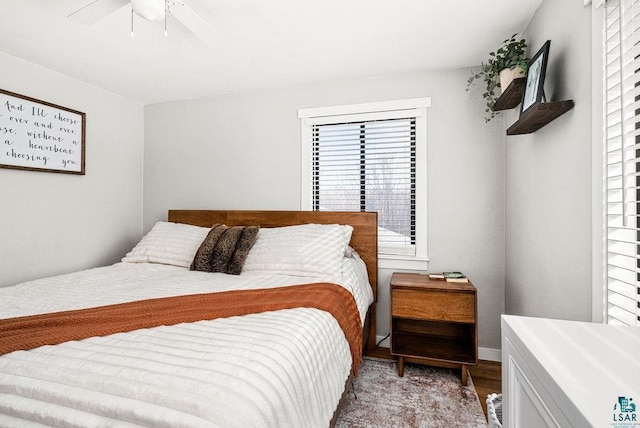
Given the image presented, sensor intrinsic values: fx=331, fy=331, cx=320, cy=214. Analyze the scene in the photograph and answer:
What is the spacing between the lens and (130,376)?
0.94m

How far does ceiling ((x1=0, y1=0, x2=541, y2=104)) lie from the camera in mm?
1894

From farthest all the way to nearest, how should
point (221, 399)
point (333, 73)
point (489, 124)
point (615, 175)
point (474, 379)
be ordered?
point (333, 73), point (489, 124), point (474, 379), point (615, 175), point (221, 399)

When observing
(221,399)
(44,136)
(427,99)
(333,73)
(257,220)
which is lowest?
(221,399)

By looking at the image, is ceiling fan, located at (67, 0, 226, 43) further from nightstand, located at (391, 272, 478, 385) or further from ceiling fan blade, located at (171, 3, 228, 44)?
nightstand, located at (391, 272, 478, 385)

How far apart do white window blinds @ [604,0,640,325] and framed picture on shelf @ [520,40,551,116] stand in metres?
0.31

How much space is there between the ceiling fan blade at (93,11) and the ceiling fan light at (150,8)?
0.35ft

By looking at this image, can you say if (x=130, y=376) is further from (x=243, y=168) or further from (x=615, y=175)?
(x=243, y=168)

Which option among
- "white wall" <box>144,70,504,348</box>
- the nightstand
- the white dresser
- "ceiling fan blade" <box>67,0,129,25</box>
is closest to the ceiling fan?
"ceiling fan blade" <box>67,0,129,25</box>

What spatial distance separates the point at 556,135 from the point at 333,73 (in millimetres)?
1748

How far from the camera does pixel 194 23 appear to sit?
172 cm

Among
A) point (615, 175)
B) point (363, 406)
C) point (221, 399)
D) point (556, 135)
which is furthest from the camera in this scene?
point (363, 406)

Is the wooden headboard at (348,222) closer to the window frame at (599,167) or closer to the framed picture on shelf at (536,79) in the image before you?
the framed picture on shelf at (536,79)

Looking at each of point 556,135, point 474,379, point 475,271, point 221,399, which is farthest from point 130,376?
point 475,271

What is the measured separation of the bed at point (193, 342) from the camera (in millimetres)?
862
